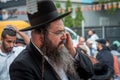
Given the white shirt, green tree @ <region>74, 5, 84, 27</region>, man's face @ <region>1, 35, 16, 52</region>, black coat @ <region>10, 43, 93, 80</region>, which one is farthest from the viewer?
green tree @ <region>74, 5, 84, 27</region>

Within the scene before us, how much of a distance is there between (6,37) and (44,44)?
3.08 metres

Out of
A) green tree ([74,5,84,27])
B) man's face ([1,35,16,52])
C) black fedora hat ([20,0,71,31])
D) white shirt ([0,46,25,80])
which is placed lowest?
green tree ([74,5,84,27])

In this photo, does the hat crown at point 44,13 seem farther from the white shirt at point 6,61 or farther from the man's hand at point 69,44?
the white shirt at point 6,61

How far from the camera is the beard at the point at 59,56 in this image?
→ 9.63 feet

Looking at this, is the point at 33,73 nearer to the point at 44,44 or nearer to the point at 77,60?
the point at 44,44

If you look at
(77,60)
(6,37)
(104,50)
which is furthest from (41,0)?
(104,50)

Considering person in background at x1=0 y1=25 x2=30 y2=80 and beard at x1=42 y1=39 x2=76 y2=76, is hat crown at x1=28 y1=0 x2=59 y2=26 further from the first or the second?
person in background at x1=0 y1=25 x2=30 y2=80

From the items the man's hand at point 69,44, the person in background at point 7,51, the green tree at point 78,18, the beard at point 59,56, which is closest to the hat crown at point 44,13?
the beard at point 59,56

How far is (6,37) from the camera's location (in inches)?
234

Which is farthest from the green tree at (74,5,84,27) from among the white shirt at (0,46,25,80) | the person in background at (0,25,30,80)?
the white shirt at (0,46,25,80)

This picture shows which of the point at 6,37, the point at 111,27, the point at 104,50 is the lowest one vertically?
the point at 111,27

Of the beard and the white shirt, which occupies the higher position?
the beard

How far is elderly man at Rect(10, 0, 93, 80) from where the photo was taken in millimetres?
2871

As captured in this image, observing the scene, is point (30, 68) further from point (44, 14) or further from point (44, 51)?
point (44, 14)
